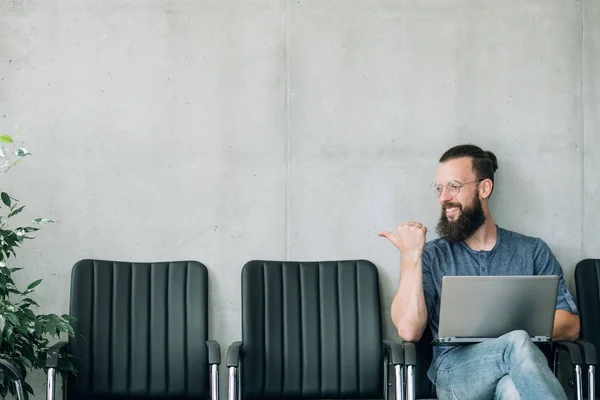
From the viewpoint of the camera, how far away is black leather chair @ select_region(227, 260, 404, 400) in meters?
3.58

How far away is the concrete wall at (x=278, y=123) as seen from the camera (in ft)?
12.6

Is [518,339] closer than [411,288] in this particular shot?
Yes

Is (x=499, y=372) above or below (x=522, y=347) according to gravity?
below

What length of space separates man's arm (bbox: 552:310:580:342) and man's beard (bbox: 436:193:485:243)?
51 cm

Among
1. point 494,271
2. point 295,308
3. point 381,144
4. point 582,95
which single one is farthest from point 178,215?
point 582,95

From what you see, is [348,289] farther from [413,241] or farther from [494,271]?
[494,271]

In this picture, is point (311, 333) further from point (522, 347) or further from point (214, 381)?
point (522, 347)

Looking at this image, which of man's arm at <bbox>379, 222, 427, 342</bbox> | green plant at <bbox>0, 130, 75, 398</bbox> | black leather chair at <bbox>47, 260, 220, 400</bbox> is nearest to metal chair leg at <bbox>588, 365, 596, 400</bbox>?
man's arm at <bbox>379, 222, 427, 342</bbox>

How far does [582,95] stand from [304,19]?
141cm

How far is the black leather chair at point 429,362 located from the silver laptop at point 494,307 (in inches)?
6.7

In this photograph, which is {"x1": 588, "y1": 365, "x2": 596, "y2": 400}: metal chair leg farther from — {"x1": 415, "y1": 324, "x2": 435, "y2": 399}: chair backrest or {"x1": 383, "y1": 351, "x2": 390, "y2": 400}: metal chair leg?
{"x1": 383, "y1": 351, "x2": 390, "y2": 400}: metal chair leg

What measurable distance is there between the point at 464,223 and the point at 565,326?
0.62 m

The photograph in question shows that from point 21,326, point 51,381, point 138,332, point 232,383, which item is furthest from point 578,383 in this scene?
point 21,326

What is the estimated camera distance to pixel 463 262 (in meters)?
3.62
